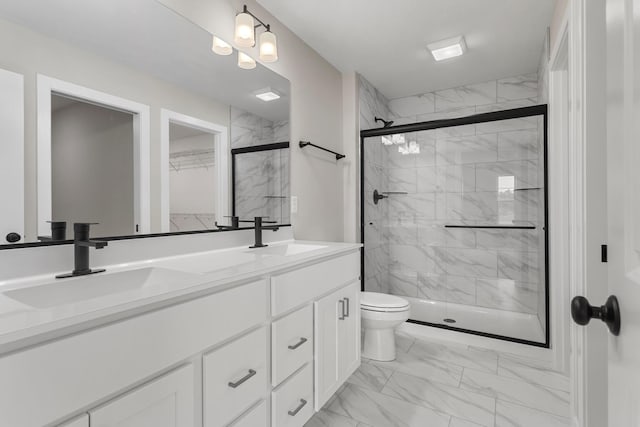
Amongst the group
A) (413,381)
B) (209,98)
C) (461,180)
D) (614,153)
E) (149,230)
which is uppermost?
(209,98)

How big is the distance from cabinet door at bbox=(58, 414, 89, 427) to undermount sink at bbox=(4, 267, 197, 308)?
1.11ft

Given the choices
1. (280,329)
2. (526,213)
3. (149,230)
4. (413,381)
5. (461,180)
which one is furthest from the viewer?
(461,180)

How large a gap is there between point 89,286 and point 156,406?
0.52 metres

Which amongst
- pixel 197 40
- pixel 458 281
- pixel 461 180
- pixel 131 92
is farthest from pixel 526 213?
pixel 131 92

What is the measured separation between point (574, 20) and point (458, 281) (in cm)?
264

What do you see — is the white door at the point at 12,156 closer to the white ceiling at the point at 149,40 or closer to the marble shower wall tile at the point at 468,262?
the white ceiling at the point at 149,40

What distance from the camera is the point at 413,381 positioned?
2098 mm

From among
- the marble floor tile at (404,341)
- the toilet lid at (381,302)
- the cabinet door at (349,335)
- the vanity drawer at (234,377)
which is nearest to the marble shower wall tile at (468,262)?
the marble floor tile at (404,341)

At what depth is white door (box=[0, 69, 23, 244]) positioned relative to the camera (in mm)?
1044

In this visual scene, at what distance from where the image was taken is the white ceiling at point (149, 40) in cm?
118

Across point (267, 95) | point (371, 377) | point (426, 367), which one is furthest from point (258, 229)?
point (426, 367)

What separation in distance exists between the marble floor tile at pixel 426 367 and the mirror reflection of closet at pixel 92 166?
74.3 inches

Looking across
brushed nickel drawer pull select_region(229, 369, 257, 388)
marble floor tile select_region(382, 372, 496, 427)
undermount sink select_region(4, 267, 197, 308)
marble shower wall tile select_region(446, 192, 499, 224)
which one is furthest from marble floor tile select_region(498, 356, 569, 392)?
undermount sink select_region(4, 267, 197, 308)

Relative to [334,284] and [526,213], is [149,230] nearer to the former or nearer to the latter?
[334,284]
